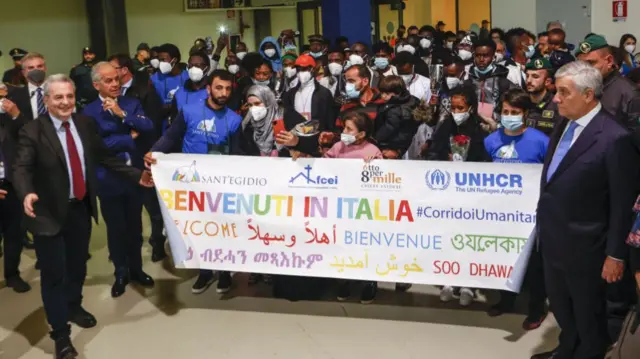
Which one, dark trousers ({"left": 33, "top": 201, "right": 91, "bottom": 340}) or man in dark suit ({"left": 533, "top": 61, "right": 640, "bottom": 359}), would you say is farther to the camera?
dark trousers ({"left": 33, "top": 201, "right": 91, "bottom": 340})

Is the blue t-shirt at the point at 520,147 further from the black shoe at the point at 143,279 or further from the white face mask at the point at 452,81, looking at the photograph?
the black shoe at the point at 143,279

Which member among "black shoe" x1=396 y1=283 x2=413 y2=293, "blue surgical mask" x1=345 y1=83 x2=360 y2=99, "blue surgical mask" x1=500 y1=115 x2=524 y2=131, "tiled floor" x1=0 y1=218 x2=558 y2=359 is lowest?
"tiled floor" x1=0 y1=218 x2=558 y2=359

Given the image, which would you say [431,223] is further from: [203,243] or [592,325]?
[203,243]

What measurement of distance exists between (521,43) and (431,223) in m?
5.19

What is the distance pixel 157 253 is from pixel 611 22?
8.74 m

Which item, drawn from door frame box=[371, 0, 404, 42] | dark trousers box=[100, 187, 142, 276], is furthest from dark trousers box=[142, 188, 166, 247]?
door frame box=[371, 0, 404, 42]

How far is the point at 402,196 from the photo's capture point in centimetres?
424

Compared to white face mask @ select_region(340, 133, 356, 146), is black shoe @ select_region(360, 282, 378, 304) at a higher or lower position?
lower

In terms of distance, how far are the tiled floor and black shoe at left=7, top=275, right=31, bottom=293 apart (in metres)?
0.15

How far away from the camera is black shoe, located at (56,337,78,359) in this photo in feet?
13.3

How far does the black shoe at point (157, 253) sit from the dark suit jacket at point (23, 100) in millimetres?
1440

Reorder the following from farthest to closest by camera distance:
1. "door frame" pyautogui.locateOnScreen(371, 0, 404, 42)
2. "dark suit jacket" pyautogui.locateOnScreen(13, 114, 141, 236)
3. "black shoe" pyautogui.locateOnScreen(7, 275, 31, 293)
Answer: "door frame" pyautogui.locateOnScreen(371, 0, 404, 42)
"black shoe" pyautogui.locateOnScreen(7, 275, 31, 293)
"dark suit jacket" pyautogui.locateOnScreen(13, 114, 141, 236)

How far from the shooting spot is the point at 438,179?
13.7 feet

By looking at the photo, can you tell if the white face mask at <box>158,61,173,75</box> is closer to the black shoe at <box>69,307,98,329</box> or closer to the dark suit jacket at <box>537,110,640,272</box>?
the black shoe at <box>69,307,98,329</box>
